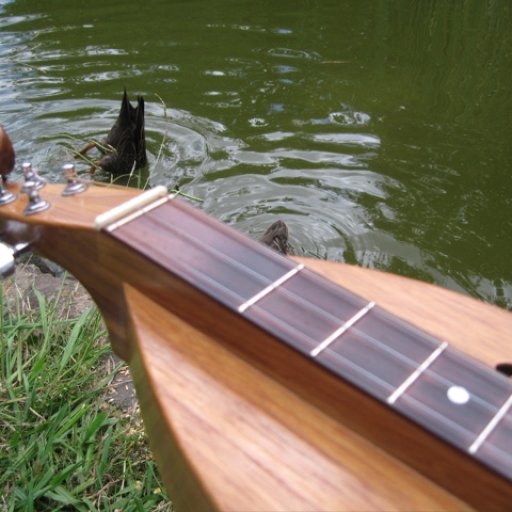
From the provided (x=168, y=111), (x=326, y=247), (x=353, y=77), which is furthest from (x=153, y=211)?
(x=353, y=77)

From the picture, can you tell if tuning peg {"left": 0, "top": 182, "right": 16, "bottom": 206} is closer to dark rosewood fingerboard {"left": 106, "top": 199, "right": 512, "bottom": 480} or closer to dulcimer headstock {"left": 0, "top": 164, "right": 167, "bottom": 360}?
dulcimer headstock {"left": 0, "top": 164, "right": 167, "bottom": 360}

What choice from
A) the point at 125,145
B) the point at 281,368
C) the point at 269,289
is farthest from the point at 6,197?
the point at 125,145

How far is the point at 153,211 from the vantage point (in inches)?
61.5

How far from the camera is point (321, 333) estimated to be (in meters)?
1.27

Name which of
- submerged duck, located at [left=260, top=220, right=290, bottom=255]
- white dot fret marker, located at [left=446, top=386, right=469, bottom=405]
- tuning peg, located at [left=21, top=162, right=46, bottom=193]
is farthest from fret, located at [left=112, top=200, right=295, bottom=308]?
submerged duck, located at [left=260, top=220, right=290, bottom=255]

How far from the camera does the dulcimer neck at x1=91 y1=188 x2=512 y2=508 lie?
112cm

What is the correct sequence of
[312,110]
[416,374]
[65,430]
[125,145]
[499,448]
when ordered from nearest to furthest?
[499,448] < [416,374] < [65,430] < [125,145] < [312,110]

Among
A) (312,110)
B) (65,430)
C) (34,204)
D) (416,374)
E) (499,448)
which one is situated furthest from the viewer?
(312,110)

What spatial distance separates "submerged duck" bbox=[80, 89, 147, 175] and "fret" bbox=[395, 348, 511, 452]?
12.5 ft

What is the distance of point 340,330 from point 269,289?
182 mm

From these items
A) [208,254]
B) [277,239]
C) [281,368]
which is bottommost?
[277,239]

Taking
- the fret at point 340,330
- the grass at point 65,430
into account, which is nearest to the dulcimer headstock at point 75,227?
the fret at point 340,330

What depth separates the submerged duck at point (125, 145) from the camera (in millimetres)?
4691

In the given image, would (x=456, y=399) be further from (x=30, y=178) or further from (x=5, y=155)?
(x=5, y=155)
